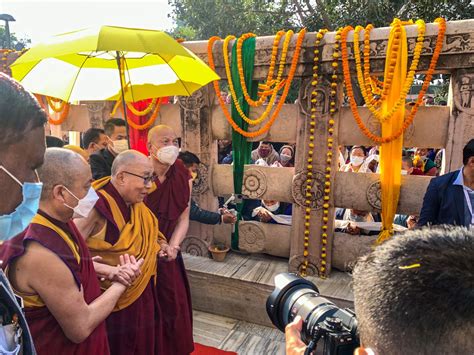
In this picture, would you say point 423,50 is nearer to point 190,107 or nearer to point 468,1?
point 190,107

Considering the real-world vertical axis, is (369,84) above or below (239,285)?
above

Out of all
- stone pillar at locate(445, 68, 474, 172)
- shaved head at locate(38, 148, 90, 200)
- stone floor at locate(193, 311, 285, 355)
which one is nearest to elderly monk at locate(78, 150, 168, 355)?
shaved head at locate(38, 148, 90, 200)

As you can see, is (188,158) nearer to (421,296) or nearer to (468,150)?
(468,150)

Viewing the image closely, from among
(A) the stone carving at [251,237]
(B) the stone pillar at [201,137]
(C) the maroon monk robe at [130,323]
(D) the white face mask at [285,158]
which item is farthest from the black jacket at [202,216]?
(D) the white face mask at [285,158]

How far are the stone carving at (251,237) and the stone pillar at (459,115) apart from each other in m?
1.97

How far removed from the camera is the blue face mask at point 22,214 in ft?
3.93

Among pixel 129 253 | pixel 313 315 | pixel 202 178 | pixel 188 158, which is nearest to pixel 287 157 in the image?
pixel 202 178

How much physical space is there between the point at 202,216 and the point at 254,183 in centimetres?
65

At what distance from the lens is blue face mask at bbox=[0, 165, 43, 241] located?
120 centimetres

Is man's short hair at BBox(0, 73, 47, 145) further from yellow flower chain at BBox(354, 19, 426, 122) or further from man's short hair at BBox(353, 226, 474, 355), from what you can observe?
yellow flower chain at BBox(354, 19, 426, 122)

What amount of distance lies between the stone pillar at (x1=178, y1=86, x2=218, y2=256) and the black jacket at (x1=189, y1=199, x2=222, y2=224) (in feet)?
0.76

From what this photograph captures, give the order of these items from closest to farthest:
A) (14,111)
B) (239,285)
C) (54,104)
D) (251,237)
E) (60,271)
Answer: (14,111) < (60,271) < (239,285) < (251,237) < (54,104)

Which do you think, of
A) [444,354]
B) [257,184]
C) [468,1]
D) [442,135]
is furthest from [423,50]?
[468,1]

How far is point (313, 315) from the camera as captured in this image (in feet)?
3.95
